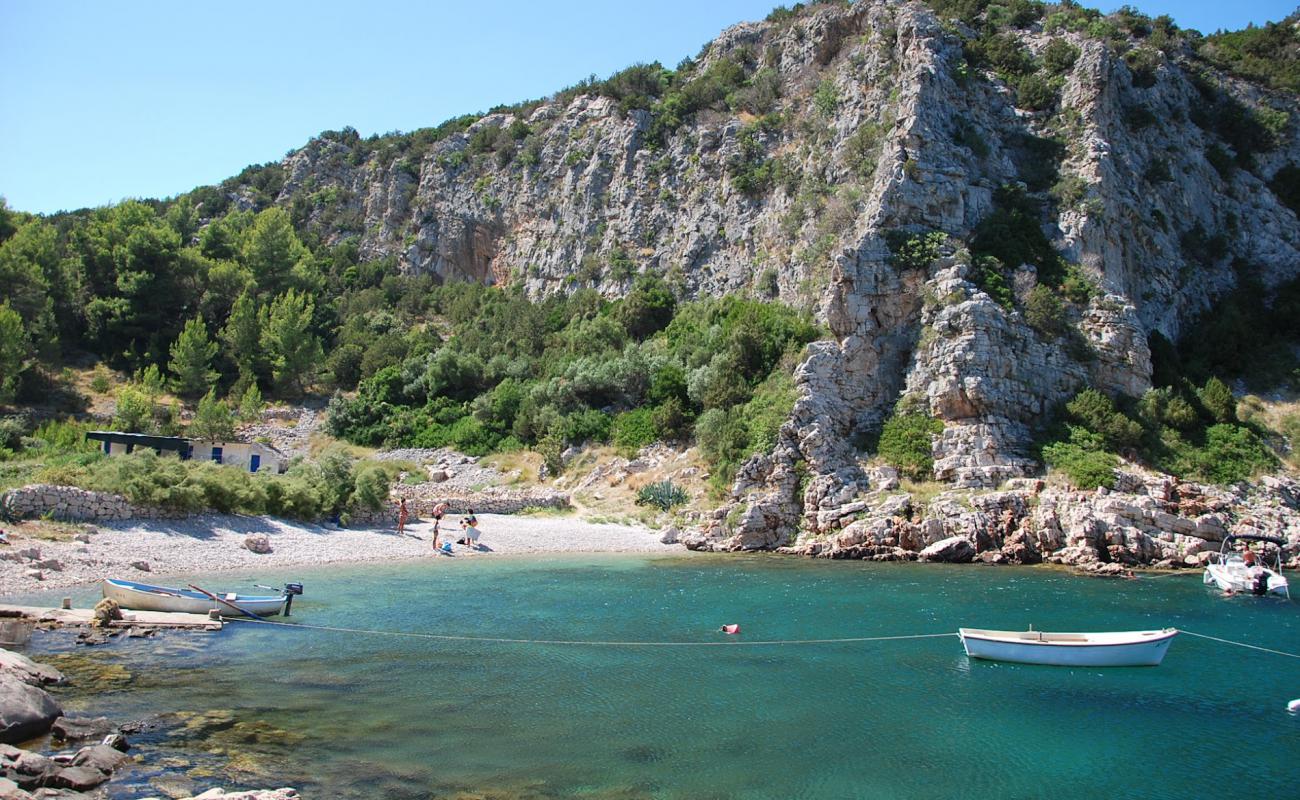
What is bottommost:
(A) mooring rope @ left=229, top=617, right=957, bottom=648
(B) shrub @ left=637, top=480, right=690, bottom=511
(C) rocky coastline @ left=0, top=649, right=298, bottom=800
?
(A) mooring rope @ left=229, top=617, right=957, bottom=648

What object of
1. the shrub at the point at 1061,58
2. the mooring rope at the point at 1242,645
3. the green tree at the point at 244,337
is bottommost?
the mooring rope at the point at 1242,645

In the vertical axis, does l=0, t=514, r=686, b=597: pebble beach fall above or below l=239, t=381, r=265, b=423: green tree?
below

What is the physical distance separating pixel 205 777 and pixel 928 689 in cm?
1250

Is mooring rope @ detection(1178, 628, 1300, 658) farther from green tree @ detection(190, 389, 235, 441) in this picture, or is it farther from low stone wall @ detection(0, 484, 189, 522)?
green tree @ detection(190, 389, 235, 441)

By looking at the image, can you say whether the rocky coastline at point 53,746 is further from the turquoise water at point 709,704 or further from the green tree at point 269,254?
the green tree at point 269,254

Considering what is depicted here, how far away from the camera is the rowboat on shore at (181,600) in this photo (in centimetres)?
1880

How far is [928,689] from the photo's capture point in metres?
15.5

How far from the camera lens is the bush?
34.3 meters

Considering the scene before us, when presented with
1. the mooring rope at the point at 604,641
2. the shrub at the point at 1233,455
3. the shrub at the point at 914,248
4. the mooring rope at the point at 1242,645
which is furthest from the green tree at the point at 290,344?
the shrub at the point at 1233,455

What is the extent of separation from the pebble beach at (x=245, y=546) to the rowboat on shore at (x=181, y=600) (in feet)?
11.1

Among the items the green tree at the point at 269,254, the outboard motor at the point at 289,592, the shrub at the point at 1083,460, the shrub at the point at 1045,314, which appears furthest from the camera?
the green tree at the point at 269,254

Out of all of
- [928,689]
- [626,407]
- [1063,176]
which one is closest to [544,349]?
[626,407]

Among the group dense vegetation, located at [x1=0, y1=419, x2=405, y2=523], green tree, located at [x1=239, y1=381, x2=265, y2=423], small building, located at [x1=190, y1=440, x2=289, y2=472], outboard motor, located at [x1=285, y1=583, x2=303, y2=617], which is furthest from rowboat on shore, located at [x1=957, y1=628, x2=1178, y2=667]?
green tree, located at [x1=239, y1=381, x2=265, y2=423]

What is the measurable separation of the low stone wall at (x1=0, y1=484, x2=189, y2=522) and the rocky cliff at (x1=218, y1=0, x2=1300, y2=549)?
71.8ft
